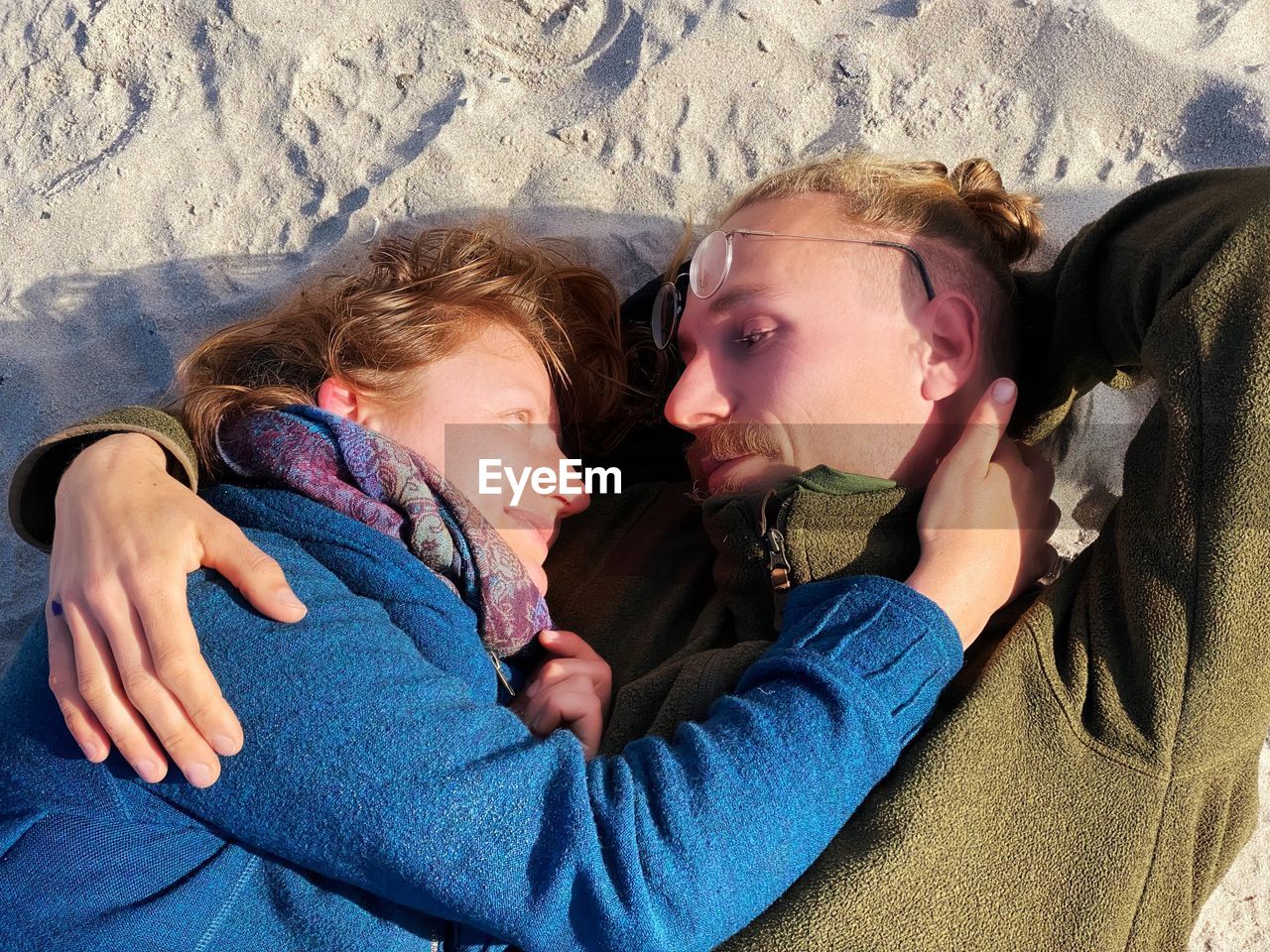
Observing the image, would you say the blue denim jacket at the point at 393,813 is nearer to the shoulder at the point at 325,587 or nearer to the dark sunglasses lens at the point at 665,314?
the shoulder at the point at 325,587

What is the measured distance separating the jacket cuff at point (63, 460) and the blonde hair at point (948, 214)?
1352 millimetres

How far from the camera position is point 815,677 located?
1792 millimetres

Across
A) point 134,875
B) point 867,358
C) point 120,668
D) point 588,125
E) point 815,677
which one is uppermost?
point 588,125

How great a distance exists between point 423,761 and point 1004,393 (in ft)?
4.44

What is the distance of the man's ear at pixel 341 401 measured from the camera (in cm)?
220

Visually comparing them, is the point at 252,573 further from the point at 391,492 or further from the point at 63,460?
the point at 63,460

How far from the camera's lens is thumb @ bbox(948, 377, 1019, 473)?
2141 millimetres

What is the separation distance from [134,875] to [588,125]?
2.24m

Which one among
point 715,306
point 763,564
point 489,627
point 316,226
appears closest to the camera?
point 489,627

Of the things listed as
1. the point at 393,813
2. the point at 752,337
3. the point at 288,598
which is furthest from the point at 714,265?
the point at 393,813

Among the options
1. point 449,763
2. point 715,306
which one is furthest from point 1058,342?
point 449,763

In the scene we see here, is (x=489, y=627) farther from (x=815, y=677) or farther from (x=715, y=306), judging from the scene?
(x=715, y=306)

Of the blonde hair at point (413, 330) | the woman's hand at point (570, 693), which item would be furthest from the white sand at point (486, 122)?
the woman's hand at point (570, 693)

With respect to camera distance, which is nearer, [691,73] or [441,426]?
[441,426]
